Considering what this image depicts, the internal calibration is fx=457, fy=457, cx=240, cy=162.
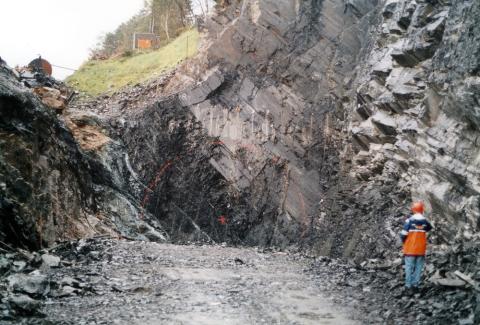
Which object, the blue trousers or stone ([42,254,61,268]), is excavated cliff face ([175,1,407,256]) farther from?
stone ([42,254,61,268])

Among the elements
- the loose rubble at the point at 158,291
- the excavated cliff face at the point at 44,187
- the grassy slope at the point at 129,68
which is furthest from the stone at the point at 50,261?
the grassy slope at the point at 129,68

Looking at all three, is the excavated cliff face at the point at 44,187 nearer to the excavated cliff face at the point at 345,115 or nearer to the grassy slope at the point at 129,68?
the excavated cliff face at the point at 345,115

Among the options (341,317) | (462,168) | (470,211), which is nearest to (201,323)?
(341,317)

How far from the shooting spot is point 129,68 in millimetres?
26406

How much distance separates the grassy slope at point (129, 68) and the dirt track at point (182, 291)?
15.2 meters

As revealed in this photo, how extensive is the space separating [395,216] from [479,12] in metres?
5.23

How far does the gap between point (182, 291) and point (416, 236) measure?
3724mm

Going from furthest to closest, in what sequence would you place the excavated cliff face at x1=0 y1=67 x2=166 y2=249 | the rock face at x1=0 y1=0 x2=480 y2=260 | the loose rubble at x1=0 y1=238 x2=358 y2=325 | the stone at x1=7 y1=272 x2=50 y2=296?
the rock face at x1=0 y1=0 x2=480 y2=260 → the excavated cliff face at x1=0 y1=67 x2=166 y2=249 → the stone at x1=7 y1=272 x2=50 y2=296 → the loose rubble at x1=0 y1=238 x2=358 y2=325

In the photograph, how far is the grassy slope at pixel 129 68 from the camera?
2416 cm

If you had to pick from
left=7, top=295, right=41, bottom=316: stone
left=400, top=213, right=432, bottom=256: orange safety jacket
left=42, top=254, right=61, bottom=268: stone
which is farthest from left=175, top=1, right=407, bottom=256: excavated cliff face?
left=7, top=295, right=41, bottom=316: stone

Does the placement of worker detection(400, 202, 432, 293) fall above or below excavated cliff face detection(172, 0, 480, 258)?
below

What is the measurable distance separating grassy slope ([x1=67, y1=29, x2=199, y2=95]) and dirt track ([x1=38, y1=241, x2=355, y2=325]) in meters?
15.2

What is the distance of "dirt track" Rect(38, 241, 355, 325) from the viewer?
5.95 metres

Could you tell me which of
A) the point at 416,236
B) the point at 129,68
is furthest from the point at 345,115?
the point at 129,68
